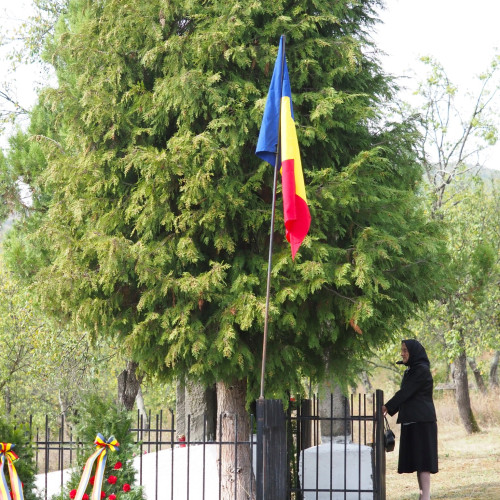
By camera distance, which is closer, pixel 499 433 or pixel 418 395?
pixel 418 395

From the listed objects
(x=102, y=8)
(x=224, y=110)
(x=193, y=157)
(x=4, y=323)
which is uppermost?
(x=102, y=8)

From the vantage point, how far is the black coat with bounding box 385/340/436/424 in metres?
7.66

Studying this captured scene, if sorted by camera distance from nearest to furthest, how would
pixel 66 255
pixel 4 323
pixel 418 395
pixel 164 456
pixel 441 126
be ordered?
pixel 418 395
pixel 66 255
pixel 164 456
pixel 4 323
pixel 441 126

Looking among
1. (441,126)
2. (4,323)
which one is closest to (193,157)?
(4,323)

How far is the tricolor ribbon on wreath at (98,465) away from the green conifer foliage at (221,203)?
171cm

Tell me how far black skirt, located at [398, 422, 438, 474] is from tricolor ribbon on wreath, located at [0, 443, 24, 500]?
397 centimetres

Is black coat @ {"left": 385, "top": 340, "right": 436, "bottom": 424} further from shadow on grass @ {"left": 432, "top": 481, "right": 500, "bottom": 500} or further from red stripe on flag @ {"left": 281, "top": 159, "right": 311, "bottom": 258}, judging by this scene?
shadow on grass @ {"left": 432, "top": 481, "right": 500, "bottom": 500}

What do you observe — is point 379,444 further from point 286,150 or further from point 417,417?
point 286,150

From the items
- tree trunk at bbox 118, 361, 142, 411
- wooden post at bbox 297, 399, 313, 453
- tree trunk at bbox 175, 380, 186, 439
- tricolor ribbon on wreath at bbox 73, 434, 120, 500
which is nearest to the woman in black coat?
wooden post at bbox 297, 399, 313, 453

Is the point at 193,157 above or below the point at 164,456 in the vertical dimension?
above

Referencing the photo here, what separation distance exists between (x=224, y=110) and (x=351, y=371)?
137 inches

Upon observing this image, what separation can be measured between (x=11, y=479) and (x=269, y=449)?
7.41 feet

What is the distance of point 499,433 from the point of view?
65.4ft

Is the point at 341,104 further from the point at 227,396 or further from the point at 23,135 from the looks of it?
the point at 23,135
